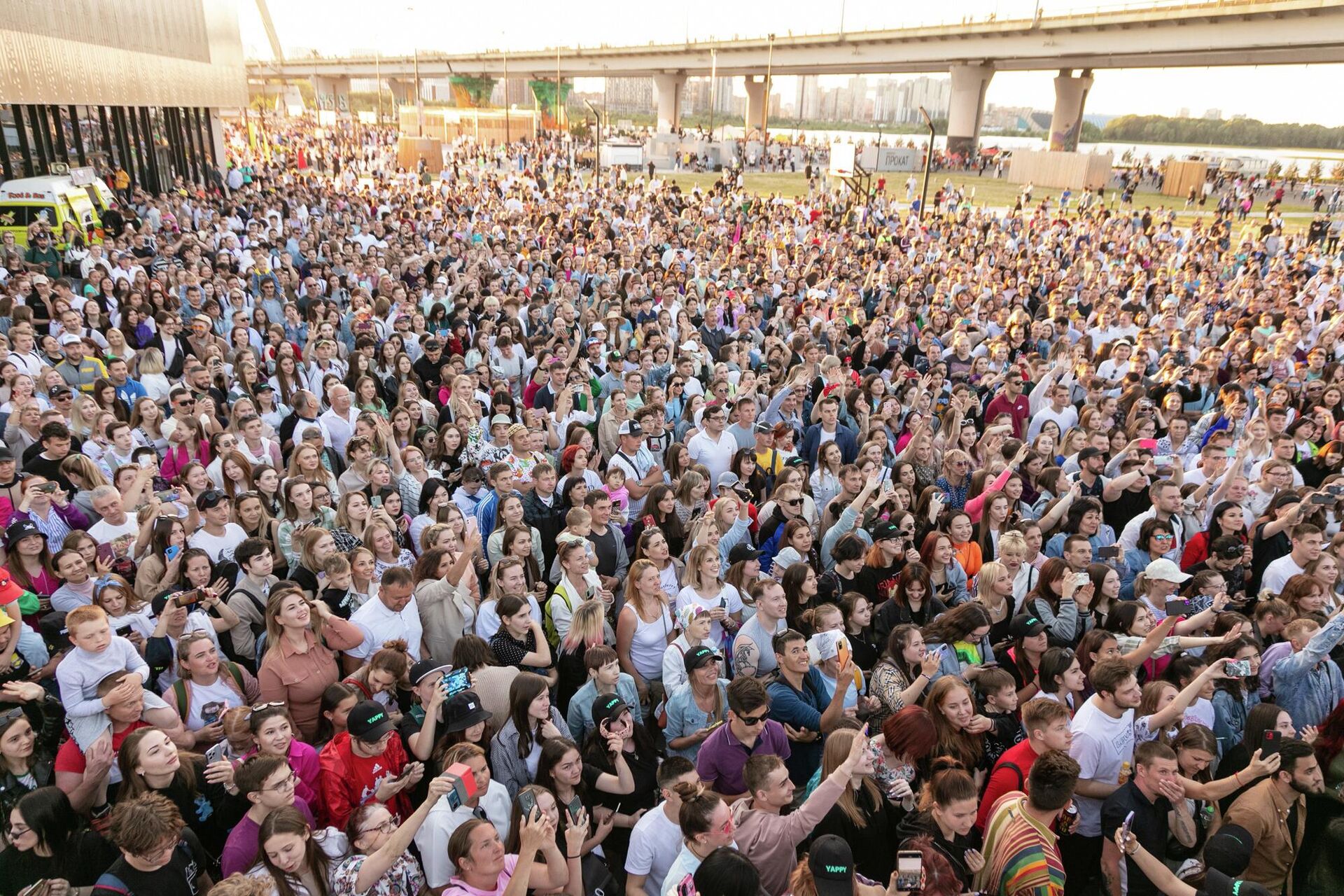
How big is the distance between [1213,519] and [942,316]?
6673mm

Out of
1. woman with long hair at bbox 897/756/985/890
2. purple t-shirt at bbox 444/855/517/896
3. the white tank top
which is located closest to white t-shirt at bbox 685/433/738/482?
the white tank top

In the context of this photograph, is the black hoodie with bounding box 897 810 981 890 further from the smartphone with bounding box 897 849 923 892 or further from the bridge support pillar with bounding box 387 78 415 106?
the bridge support pillar with bounding box 387 78 415 106

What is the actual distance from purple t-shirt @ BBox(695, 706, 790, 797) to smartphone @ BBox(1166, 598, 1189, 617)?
3.16 metres

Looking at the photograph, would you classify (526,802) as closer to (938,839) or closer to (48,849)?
(938,839)

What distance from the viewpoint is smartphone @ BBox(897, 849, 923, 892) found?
3068 mm

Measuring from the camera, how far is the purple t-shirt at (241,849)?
11.0 ft

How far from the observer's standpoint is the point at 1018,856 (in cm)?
341

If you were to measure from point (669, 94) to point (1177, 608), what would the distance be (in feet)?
263

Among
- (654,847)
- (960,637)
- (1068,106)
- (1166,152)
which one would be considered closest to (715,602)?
(960,637)

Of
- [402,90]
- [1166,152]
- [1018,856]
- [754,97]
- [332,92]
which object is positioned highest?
[402,90]

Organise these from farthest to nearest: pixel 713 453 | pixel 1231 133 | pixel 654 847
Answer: pixel 1231 133, pixel 713 453, pixel 654 847

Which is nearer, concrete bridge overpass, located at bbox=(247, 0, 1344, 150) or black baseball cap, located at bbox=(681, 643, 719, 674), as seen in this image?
black baseball cap, located at bbox=(681, 643, 719, 674)

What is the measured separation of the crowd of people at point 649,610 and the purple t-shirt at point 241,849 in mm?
23

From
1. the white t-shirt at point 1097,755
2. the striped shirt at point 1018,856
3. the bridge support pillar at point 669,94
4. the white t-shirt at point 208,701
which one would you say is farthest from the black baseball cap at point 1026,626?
the bridge support pillar at point 669,94
